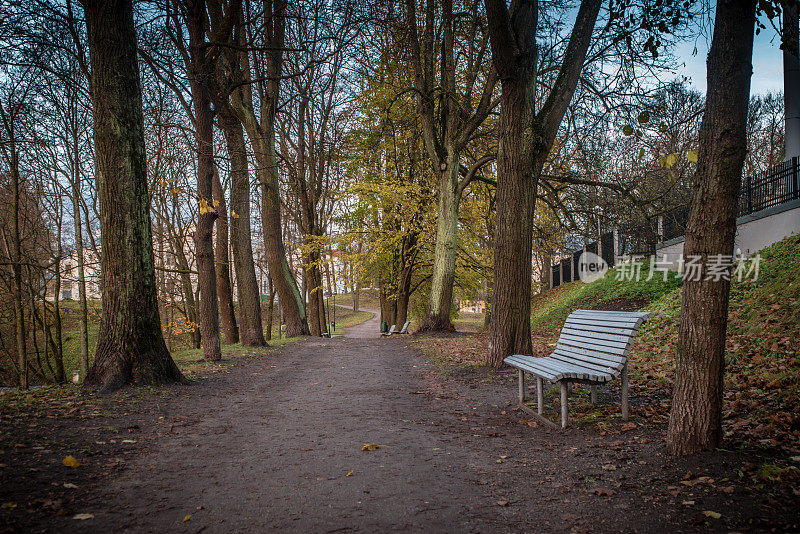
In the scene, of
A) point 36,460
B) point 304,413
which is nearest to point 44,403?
point 36,460

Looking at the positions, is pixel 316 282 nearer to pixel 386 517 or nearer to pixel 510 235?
pixel 510 235

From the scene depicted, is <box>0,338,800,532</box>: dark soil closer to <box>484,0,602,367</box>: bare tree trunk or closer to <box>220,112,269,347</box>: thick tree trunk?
<box>484,0,602,367</box>: bare tree trunk

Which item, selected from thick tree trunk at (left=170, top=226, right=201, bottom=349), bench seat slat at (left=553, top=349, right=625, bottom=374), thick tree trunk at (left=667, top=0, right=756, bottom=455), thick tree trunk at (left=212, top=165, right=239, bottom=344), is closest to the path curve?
thick tree trunk at (left=212, top=165, right=239, bottom=344)

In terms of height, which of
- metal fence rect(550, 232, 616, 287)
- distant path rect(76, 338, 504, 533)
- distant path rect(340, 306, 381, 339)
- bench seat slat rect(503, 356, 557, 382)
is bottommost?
distant path rect(340, 306, 381, 339)

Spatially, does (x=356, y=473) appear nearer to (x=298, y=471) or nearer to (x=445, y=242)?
(x=298, y=471)

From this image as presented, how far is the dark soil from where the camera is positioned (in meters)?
2.91

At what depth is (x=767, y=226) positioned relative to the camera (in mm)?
13906

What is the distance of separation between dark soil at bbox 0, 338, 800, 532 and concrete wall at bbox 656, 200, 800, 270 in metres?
11.1

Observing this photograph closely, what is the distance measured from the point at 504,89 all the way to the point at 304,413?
599cm

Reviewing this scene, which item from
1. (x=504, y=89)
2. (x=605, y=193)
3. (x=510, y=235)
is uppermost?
(x=504, y=89)

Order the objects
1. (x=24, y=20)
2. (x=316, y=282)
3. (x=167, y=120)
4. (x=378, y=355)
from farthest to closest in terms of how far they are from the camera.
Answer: (x=316, y=282)
(x=167, y=120)
(x=378, y=355)
(x=24, y=20)

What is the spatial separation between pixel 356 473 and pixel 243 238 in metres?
11.1

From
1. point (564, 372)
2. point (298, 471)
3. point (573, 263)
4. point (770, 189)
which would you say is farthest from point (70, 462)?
point (573, 263)

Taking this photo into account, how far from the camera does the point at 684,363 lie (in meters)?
3.69
